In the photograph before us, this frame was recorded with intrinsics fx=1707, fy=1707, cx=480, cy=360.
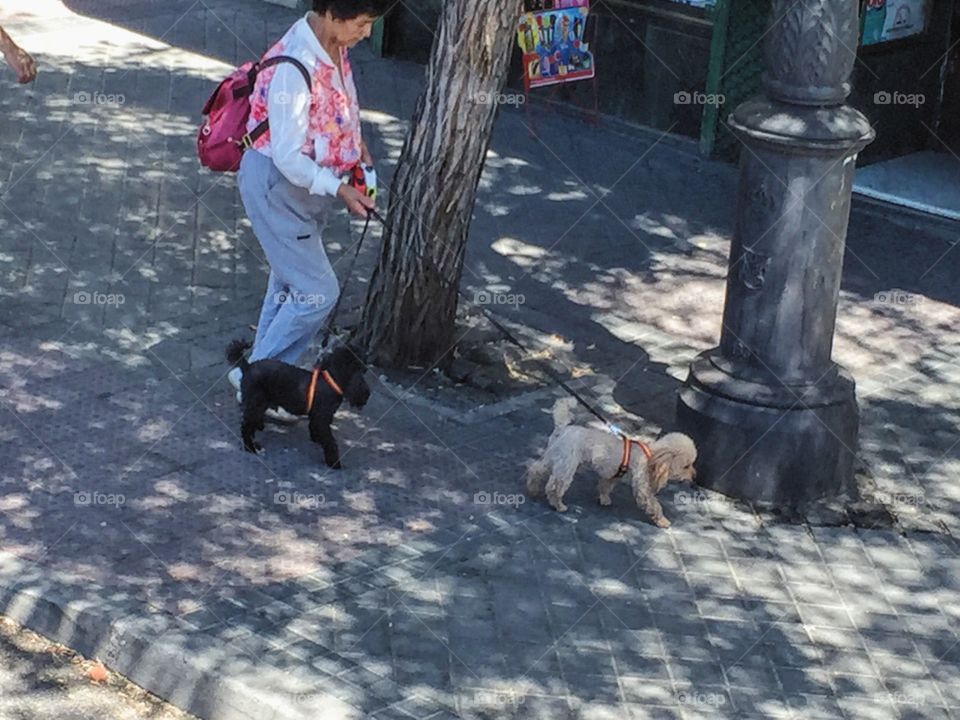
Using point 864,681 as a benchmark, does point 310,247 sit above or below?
above

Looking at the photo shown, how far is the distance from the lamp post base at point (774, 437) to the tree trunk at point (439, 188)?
1477 mm

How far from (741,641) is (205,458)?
2.45 meters

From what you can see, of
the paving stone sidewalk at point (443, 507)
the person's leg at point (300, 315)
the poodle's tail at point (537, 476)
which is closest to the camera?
the paving stone sidewalk at point (443, 507)

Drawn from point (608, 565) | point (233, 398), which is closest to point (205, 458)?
point (233, 398)

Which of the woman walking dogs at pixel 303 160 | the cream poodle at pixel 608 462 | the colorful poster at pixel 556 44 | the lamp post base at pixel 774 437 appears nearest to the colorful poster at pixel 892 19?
the colorful poster at pixel 556 44

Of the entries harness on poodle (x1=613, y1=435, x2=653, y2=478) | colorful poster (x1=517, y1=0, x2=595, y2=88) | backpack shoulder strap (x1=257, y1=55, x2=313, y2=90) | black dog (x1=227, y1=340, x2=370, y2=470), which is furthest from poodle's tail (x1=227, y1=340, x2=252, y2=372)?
colorful poster (x1=517, y1=0, x2=595, y2=88)

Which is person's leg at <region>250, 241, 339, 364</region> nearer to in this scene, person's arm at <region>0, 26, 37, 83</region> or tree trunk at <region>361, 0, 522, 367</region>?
tree trunk at <region>361, 0, 522, 367</region>

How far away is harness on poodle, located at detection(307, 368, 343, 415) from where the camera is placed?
7.15m

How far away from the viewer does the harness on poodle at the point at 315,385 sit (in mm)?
7152

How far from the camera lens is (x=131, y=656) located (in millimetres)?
5887

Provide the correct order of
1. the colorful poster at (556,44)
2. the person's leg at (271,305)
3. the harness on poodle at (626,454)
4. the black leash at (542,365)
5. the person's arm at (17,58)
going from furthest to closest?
1. the colorful poster at (556,44)
2. the person's arm at (17,58)
3. the person's leg at (271,305)
4. the black leash at (542,365)
5. the harness on poodle at (626,454)

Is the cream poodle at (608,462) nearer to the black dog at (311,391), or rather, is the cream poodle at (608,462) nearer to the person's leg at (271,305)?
the black dog at (311,391)

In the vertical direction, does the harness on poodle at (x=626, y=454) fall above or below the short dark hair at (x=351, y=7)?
below

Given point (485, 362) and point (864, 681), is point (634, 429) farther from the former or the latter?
point (864, 681)
